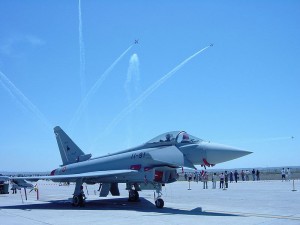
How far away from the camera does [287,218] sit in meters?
10.4

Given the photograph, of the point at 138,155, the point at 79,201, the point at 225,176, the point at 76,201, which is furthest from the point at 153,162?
the point at 225,176

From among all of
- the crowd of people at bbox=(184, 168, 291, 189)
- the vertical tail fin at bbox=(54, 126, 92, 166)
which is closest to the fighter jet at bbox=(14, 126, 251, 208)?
the vertical tail fin at bbox=(54, 126, 92, 166)

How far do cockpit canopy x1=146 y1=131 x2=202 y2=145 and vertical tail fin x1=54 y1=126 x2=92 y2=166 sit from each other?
254 inches

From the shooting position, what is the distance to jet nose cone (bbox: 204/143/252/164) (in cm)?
1277

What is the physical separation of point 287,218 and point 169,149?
5.41 m

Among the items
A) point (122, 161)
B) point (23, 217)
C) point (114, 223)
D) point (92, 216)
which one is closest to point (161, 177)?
point (122, 161)

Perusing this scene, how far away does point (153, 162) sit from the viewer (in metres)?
14.6

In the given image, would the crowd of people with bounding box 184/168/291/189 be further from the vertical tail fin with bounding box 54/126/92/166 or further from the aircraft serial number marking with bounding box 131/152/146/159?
the vertical tail fin with bounding box 54/126/92/166

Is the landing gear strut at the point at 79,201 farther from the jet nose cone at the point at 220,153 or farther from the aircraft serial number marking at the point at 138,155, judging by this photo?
the jet nose cone at the point at 220,153

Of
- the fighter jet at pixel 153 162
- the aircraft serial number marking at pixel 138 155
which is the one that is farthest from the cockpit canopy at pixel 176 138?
the aircraft serial number marking at pixel 138 155

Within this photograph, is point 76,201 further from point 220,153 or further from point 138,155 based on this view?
point 220,153

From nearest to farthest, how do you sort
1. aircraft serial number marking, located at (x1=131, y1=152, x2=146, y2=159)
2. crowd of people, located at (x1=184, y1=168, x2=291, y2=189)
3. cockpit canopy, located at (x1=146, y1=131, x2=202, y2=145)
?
cockpit canopy, located at (x1=146, y1=131, x2=202, y2=145) < aircraft serial number marking, located at (x1=131, y1=152, x2=146, y2=159) < crowd of people, located at (x1=184, y1=168, x2=291, y2=189)

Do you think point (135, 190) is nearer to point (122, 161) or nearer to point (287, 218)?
point (122, 161)

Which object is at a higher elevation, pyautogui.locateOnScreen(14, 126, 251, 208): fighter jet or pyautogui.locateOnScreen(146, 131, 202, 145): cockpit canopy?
pyautogui.locateOnScreen(146, 131, 202, 145): cockpit canopy
